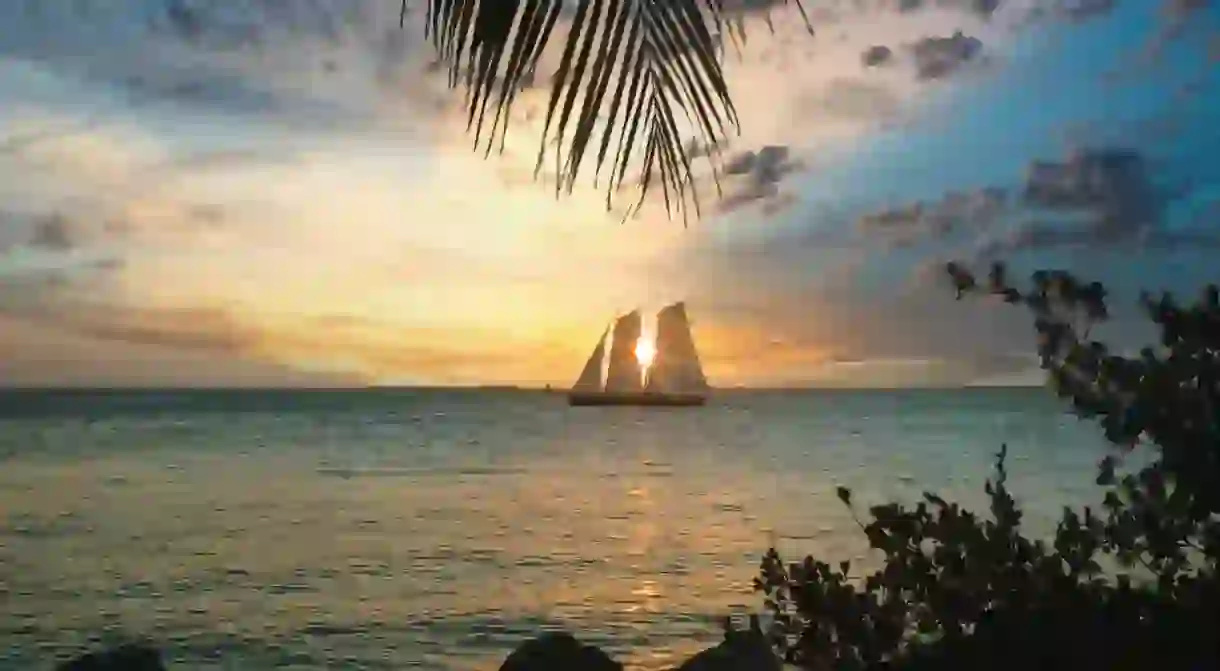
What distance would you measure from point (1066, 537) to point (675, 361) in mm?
95944

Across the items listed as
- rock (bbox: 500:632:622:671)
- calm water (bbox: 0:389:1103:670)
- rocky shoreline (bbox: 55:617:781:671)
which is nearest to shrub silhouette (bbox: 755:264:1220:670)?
calm water (bbox: 0:389:1103:670)

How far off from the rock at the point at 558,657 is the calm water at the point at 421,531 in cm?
568

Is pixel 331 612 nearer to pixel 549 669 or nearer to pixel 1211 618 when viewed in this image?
pixel 549 669

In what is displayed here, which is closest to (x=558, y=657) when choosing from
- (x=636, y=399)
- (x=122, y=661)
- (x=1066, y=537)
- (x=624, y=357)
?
(x=122, y=661)

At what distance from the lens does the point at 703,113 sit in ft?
5.51

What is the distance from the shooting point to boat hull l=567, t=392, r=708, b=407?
340ft

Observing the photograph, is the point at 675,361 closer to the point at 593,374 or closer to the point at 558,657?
the point at 593,374

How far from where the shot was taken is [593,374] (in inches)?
4181

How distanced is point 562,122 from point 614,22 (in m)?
0.15

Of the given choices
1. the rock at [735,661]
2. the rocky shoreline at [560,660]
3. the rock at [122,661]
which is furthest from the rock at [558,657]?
the rock at [122,661]

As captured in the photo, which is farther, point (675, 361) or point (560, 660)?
point (675, 361)

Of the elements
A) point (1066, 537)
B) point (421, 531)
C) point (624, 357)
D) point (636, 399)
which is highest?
point (624, 357)

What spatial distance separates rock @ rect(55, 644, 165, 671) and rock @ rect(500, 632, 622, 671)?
3.30 meters

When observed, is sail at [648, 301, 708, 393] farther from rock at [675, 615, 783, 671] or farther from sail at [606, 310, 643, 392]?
rock at [675, 615, 783, 671]
